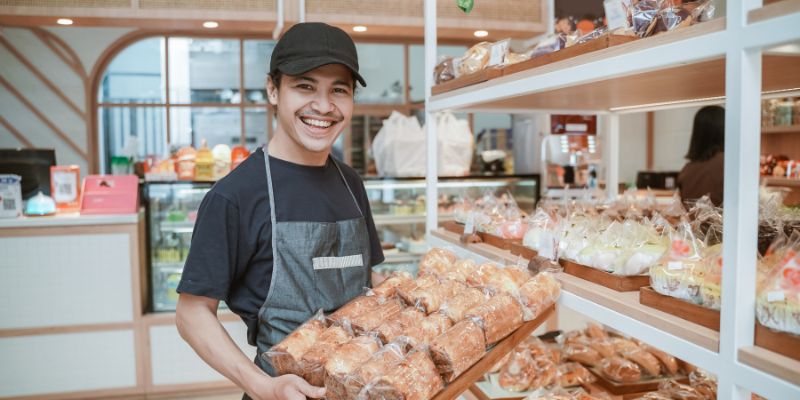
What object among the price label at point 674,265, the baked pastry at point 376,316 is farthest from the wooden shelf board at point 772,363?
the baked pastry at point 376,316

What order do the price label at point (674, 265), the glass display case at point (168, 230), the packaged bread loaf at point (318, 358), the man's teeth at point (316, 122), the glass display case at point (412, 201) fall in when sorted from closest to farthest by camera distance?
the price label at point (674, 265), the packaged bread loaf at point (318, 358), the man's teeth at point (316, 122), the glass display case at point (168, 230), the glass display case at point (412, 201)

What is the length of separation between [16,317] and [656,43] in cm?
387

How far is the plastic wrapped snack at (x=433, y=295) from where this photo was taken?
1.38 m

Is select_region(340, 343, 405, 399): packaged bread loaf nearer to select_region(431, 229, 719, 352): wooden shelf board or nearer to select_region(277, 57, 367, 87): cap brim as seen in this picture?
select_region(431, 229, 719, 352): wooden shelf board

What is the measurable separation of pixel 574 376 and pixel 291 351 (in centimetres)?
108

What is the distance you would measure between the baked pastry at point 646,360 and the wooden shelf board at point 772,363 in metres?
1.10

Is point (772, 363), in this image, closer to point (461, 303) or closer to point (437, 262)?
point (461, 303)

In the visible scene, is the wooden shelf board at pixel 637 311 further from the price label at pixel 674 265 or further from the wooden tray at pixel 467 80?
the wooden tray at pixel 467 80

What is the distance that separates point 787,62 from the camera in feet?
3.43

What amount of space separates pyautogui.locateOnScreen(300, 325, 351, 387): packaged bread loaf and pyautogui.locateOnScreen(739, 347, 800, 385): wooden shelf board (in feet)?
2.35

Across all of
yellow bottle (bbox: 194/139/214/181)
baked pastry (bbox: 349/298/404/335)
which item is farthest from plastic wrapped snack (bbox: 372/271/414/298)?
yellow bottle (bbox: 194/139/214/181)

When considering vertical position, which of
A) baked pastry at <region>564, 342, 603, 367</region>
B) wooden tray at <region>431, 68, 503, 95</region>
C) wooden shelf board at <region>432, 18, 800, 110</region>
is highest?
wooden tray at <region>431, 68, 503, 95</region>

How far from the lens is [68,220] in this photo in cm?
361

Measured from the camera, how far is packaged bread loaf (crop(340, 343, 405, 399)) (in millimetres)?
1099
